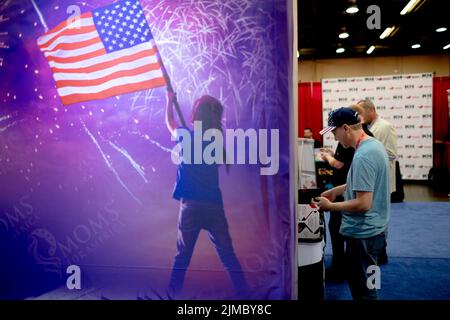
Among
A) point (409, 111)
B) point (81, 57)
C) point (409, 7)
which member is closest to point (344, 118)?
point (81, 57)

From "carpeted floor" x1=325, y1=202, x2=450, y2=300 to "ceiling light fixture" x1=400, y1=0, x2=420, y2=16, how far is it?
3421 millimetres

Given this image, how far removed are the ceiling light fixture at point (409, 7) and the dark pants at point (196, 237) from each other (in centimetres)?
577

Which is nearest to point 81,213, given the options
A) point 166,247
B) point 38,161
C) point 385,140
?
point 38,161

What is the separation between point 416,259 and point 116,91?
3.34 m

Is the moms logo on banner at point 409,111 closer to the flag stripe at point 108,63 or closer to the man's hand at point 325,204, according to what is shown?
the man's hand at point 325,204

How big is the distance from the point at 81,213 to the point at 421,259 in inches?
130

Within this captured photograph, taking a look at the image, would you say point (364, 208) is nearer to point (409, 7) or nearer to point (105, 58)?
point (105, 58)

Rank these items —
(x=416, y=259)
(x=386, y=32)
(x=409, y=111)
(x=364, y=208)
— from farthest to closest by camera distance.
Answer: (x=409, y=111)
(x=386, y=32)
(x=416, y=259)
(x=364, y=208)

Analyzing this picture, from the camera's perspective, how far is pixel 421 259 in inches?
156

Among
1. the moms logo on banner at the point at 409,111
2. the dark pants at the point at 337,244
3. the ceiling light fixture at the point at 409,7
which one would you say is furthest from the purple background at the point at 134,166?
the moms logo on banner at the point at 409,111

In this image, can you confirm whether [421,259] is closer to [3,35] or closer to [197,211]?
[197,211]

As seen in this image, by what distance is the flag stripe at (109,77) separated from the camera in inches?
104

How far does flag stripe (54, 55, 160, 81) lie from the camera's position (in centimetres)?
264

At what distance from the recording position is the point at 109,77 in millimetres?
2701
